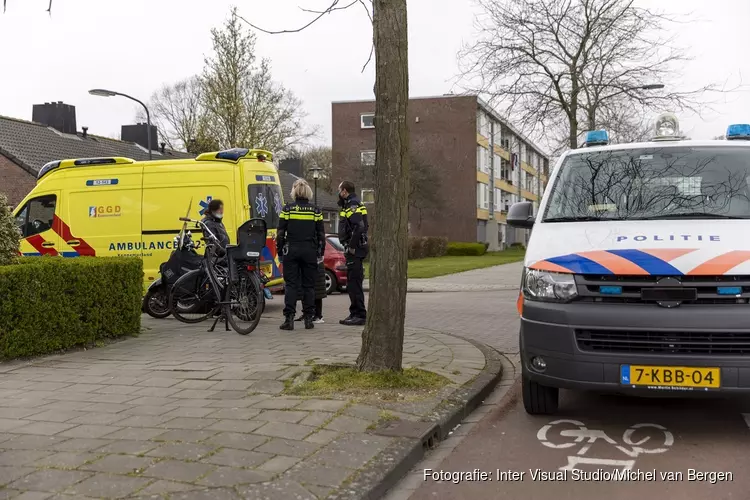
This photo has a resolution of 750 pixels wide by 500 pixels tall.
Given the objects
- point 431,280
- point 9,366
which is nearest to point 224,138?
point 431,280

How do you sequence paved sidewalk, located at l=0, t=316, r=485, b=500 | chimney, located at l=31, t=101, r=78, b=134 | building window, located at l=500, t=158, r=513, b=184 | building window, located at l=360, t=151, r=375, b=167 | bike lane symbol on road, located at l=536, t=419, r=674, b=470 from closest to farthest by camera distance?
paved sidewalk, located at l=0, t=316, r=485, b=500 → bike lane symbol on road, located at l=536, t=419, r=674, b=470 → chimney, located at l=31, t=101, r=78, b=134 → building window, located at l=360, t=151, r=375, b=167 → building window, located at l=500, t=158, r=513, b=184

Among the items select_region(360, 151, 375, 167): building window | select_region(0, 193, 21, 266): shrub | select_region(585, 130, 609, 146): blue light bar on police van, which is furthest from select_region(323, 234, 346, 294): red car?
select_region(360, 151, 375, 167): building window

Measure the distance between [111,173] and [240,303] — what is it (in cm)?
471

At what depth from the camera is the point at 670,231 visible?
471cm

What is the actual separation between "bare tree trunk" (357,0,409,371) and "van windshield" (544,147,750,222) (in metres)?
1.18

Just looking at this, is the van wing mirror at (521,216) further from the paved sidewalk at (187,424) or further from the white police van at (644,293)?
the paved sidewalk at (187,424)

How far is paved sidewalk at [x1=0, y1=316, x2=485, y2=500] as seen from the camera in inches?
137

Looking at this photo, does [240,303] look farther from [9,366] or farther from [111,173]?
[111,173]

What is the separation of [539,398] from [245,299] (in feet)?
16.0

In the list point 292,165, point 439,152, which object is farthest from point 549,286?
point 439,152

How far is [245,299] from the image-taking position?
898 centimetres

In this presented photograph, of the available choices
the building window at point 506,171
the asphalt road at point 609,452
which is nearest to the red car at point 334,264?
the asphalt road at point 609,452

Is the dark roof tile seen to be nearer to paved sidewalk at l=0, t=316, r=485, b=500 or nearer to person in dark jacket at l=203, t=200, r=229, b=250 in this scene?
person in dark jacket at l=203, t=200, r=229, b=250

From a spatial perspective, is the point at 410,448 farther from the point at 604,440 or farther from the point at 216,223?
the point at 216,223
